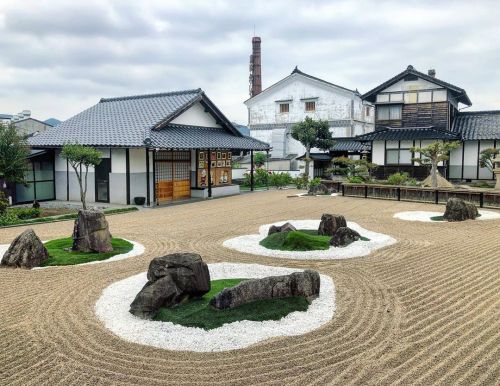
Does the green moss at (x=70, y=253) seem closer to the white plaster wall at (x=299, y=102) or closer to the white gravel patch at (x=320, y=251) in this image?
the white gravel patch at (x=320, y=251)

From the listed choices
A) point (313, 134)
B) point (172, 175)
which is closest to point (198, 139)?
point (172, 175)

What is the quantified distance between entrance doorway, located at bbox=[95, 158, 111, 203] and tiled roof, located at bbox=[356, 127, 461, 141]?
58.3 feet

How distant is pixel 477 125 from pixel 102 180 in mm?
24587

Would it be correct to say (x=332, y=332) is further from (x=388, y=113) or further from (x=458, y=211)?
(x=388, y=113)

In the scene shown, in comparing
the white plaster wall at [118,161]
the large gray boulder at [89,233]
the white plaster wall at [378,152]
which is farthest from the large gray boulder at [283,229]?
the white plaster wall at [378,152]

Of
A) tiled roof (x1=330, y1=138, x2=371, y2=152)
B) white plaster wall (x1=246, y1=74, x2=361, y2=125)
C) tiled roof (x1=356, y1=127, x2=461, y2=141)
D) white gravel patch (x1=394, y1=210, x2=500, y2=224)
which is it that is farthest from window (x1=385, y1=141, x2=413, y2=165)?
white gravel patch (x1=394, y1=210, x2=500, y2=224)

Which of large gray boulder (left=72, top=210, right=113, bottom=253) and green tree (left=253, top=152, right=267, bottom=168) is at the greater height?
green tree (left=253, top=152, right=267, bottom=168)

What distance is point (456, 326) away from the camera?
6.34 m

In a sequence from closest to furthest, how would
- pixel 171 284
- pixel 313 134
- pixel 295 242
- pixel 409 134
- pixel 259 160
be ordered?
pixel 171 284, pixel 295 242, pixel 409 134, pixel 313 134, pixel 259 160

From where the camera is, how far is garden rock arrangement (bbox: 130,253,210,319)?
6859mm

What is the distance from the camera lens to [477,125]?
30.9 metres

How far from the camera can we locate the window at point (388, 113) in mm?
31797

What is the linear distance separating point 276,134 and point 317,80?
6.34 metres

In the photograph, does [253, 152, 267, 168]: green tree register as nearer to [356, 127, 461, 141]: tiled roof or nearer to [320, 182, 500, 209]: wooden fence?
[356, 127, 461, 141]: tiled roof
